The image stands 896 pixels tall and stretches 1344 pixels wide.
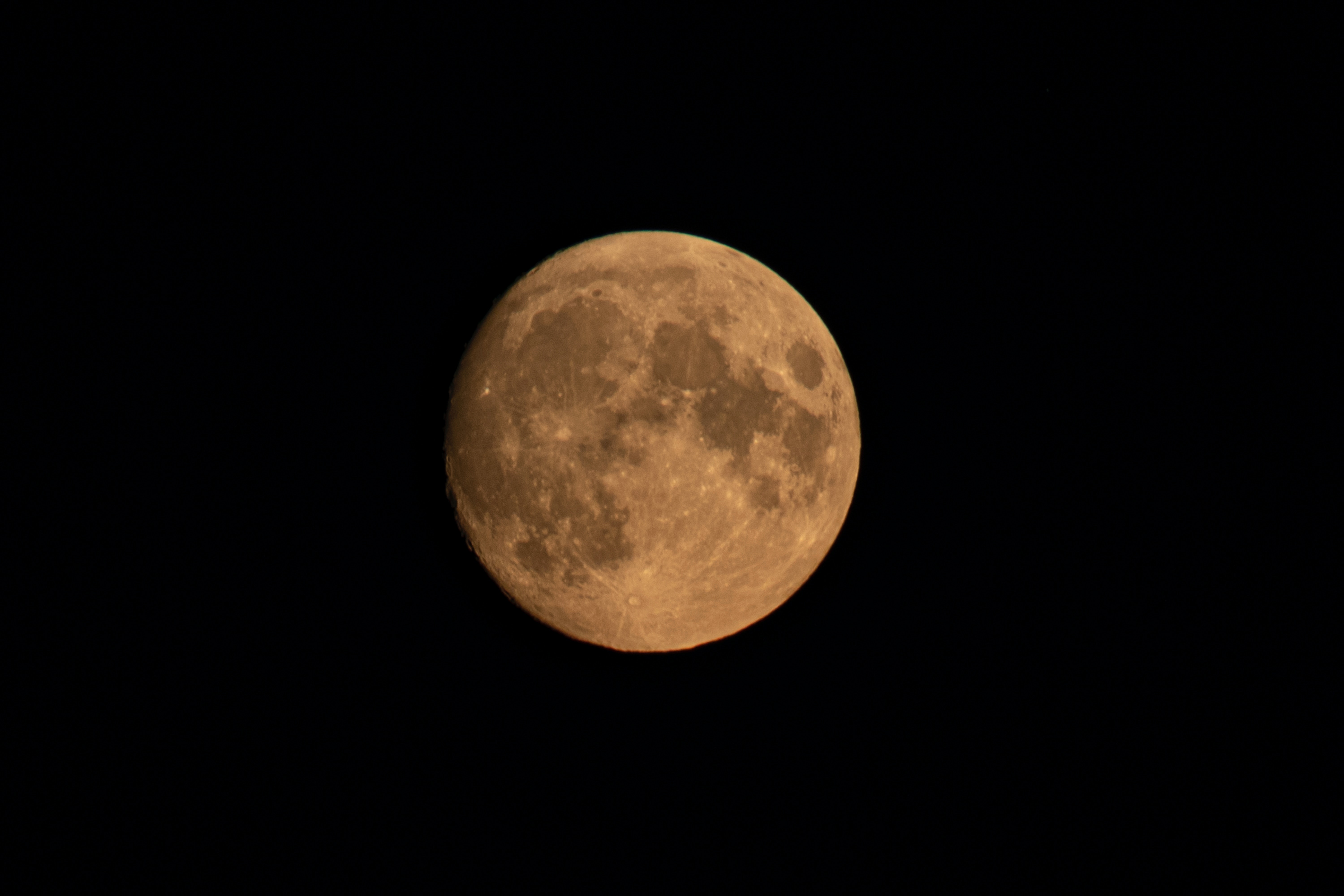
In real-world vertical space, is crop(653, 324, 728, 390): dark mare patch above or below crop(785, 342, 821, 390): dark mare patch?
below

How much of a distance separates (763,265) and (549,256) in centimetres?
123

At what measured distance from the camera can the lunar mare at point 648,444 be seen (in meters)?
A: 3.02

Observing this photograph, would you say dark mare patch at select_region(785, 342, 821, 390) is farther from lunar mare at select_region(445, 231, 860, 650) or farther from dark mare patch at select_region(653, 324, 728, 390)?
dark mare patch at select_region(653, 324, 728, 390)

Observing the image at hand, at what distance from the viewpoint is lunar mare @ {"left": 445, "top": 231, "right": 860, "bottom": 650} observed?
302cm

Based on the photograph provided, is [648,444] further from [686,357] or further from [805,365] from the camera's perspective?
[805,365]

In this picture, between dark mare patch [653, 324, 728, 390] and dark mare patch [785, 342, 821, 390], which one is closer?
dark mare patch [653, 324, 728, 390]

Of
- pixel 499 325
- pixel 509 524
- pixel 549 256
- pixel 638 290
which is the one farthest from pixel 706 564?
pixel 549 256

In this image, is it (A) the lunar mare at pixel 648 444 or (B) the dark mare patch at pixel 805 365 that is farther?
(B) the dark mare patch at pixel 805 365

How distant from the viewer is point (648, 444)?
2982mm

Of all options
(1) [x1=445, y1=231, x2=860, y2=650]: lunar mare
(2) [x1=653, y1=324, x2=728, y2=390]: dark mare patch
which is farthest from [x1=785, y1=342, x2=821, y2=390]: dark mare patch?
(2) [x1=653, y1=324, x2=728, y2=390]: dark mare patch

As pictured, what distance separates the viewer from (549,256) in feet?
12.9

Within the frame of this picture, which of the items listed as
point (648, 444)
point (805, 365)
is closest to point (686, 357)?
point (648, 444)

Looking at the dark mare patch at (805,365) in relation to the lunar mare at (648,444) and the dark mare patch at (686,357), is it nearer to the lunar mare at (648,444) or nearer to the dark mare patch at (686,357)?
the lunar mare at (648,444)

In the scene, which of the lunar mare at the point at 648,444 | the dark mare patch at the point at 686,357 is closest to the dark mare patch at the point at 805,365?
the lunar mare at the point at 648,444
